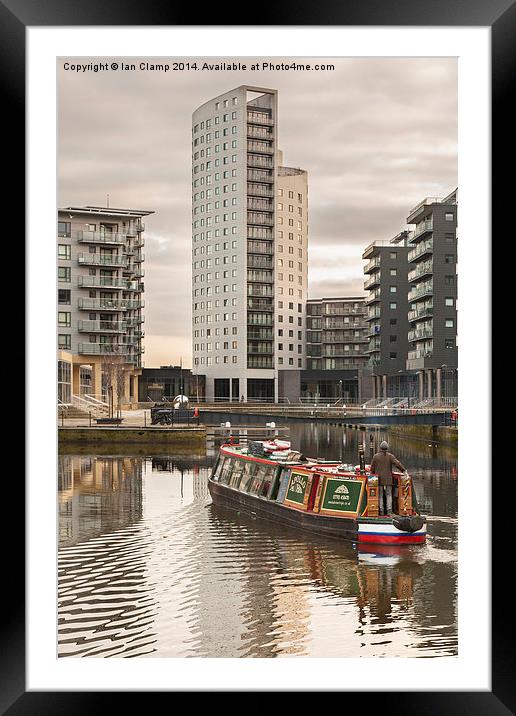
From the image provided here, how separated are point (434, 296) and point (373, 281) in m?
10.7

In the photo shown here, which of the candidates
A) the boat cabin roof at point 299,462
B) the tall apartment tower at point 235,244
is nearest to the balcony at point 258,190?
the tall apartment tower at point 235,244

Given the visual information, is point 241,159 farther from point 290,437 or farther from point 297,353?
point 290,437

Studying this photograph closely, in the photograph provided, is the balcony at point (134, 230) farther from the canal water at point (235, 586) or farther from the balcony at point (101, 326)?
the canal water at point (235, 586)

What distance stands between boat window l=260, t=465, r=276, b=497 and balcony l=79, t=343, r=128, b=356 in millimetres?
6868

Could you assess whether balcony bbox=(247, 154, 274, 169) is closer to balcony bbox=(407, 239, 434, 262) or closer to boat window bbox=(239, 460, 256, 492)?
balcony bbox=(407, 239, 434, 262)

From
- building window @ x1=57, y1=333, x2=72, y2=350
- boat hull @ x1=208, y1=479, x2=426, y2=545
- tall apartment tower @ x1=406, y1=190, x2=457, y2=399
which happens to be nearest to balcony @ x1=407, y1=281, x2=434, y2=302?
tall apartment tower @ x1=406, y1=190, x2=457, y2=399

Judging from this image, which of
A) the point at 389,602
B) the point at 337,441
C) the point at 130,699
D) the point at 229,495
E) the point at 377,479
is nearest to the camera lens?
the point at 130,699

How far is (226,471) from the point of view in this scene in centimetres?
1243

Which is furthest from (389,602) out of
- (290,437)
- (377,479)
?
(290,437)

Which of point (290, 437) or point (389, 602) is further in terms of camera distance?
point (290, 437)

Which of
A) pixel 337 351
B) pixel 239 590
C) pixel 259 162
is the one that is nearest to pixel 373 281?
pixel 337 351

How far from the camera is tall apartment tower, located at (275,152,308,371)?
3406 cm
